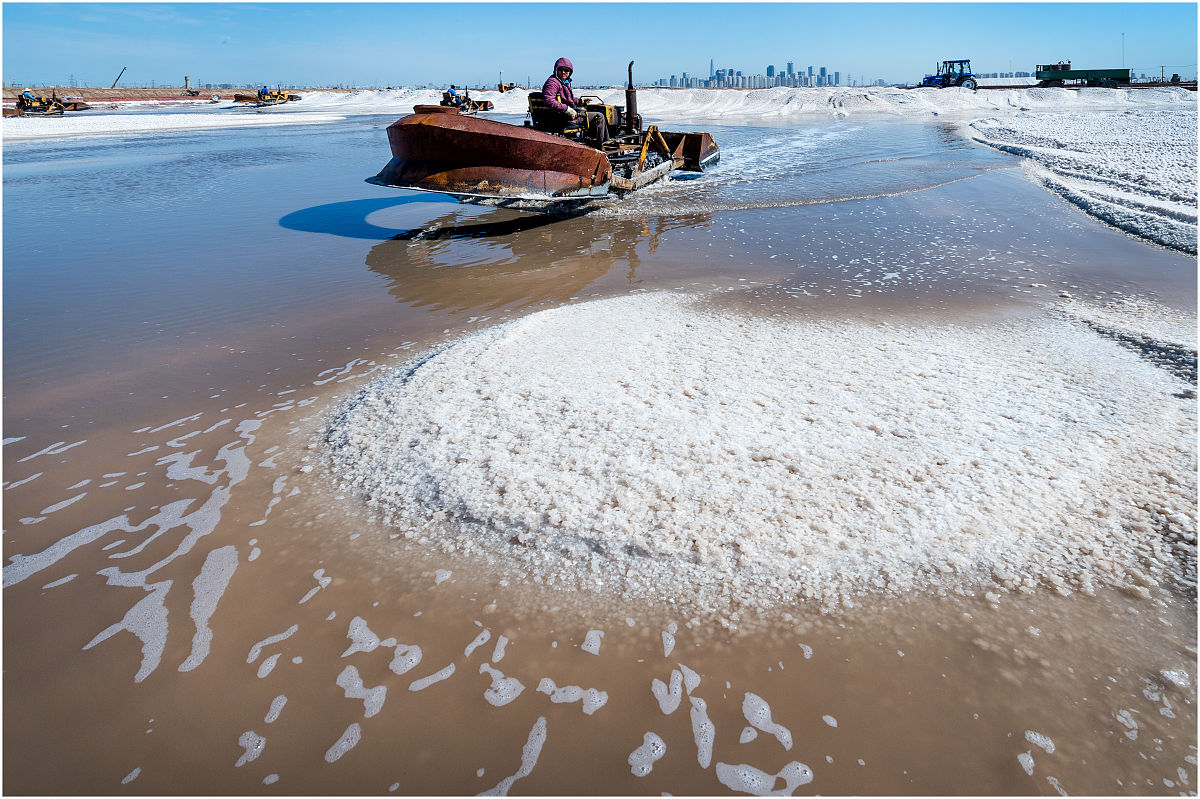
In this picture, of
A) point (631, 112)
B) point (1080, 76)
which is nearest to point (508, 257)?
point (631, 112)

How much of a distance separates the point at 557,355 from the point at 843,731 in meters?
3.09

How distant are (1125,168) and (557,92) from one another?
11138mm

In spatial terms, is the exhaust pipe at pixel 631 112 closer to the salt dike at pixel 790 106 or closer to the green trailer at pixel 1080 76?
the salt dike at pixel 790 106

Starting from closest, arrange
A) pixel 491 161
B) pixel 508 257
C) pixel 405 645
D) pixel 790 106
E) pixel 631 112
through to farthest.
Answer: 1. pixel 405 645
2. pixel 508 257
3. pixel 491 161
4. pixel 631 112
5. pixel 790 106

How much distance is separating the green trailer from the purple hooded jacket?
52.9 m

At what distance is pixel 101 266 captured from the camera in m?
8.00

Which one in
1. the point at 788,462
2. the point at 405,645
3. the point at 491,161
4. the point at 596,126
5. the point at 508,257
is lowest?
the point at 405,645

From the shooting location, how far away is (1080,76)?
1855 inches

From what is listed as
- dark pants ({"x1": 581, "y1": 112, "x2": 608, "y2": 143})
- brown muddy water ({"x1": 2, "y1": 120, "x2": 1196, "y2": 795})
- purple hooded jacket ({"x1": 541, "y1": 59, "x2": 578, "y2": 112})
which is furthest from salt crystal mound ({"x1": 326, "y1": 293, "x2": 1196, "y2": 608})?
dark pants ({"x1": 581, "y1": 112, "x2": 608, "y2": 143})

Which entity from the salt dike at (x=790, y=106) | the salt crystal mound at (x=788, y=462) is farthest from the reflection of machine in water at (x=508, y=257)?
the salt dike at (x=790, y=106)

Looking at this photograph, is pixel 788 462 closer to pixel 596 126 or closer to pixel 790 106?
pixel 596 126

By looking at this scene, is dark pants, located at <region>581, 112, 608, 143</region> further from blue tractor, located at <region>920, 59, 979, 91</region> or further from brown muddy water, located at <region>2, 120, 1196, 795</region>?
blue tractor, located at <region>920, 59, 979, 91</region>

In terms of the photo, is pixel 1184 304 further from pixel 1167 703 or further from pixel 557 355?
pixel 557 355

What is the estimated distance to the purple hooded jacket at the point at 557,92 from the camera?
997 centimetres
